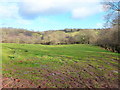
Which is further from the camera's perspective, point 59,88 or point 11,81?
point 11,81

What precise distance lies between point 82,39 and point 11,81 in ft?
197

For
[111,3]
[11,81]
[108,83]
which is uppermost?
[111,3]

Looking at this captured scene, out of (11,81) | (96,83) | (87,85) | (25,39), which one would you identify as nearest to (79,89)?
(87,85)

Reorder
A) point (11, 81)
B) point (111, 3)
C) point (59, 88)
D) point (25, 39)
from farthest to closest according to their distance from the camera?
point (25, 39), point (111, 3), point (11, 81), point (59, 88)

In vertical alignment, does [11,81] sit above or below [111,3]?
below

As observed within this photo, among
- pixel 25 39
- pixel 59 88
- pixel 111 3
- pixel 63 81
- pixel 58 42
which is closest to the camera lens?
pixel 59 88

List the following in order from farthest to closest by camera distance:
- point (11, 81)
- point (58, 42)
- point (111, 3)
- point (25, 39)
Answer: point (58, 42)
point (25, 39)
point (111, 3)
point (11, 81)

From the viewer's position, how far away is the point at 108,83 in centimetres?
564

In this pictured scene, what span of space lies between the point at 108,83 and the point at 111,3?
18132 millimetres

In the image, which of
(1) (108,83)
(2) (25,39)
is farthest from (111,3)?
(2) (25,39)

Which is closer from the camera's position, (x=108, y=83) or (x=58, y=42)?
(x=108, y=83)

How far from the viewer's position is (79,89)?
470 cm

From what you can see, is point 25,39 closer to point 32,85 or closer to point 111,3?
point 111,3

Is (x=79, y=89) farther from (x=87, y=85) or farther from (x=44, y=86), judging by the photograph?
(x=44, y=86)
